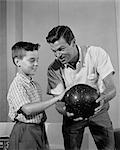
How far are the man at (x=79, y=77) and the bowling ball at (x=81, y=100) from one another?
69 millimetres

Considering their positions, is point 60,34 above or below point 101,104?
above

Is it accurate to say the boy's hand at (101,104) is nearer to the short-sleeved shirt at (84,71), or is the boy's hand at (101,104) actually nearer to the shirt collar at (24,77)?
the short-sleeved shirt at (84,71)

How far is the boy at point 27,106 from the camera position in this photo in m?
1.51

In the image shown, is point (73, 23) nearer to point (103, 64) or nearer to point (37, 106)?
point (103, 64)

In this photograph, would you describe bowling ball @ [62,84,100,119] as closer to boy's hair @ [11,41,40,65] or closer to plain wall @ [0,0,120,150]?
plain wall @ [0,0,120,150]

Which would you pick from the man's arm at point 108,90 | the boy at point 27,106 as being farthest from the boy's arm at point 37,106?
the man's arm at point 108,90

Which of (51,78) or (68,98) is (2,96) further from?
(68,98)

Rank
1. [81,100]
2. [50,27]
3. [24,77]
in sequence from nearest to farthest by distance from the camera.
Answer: [81,100] < [24,77] < [50,27]

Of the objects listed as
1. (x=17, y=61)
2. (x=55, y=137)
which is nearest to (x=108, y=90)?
(x=55, y=137)

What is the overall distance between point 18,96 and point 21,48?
27 cm

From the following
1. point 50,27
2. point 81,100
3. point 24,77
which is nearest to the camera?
point 81,100

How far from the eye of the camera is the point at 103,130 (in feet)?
5.23

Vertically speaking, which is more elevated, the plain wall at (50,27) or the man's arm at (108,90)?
the plain wall at (50,27)

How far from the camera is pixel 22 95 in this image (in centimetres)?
152
